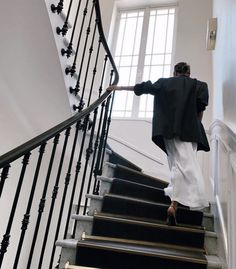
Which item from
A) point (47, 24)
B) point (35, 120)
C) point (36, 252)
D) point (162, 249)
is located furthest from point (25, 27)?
point (36, 252)

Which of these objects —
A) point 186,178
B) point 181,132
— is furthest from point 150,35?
point 186,178

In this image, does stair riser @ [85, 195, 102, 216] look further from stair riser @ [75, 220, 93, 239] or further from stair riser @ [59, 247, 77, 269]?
stair riser @ [59, 247, 77, 269]

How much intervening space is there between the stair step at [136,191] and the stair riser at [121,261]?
77 centimetres

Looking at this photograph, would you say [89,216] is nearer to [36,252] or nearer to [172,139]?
[172,139]

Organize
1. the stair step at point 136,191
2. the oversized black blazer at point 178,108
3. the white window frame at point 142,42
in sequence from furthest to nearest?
the white window frame at point 142,42 → the stair step at point 136,191 → the oversized black blazer at point 178,108

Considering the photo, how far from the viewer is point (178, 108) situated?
2.26 m

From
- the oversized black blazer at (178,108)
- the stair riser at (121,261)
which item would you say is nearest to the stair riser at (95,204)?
the stair riser at (121,261)

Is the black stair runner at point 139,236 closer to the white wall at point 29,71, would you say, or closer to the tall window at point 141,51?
the white wall at point 29,71

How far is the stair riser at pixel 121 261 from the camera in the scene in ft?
5.79

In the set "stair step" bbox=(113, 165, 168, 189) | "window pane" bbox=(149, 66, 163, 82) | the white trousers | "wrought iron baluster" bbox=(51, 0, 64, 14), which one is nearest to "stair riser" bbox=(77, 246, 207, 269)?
the white trousers

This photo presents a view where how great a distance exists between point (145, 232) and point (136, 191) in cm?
50

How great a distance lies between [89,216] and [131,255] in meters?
0.44

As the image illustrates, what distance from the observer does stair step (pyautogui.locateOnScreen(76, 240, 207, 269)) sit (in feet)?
5.78

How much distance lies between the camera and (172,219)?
6.87 feet
